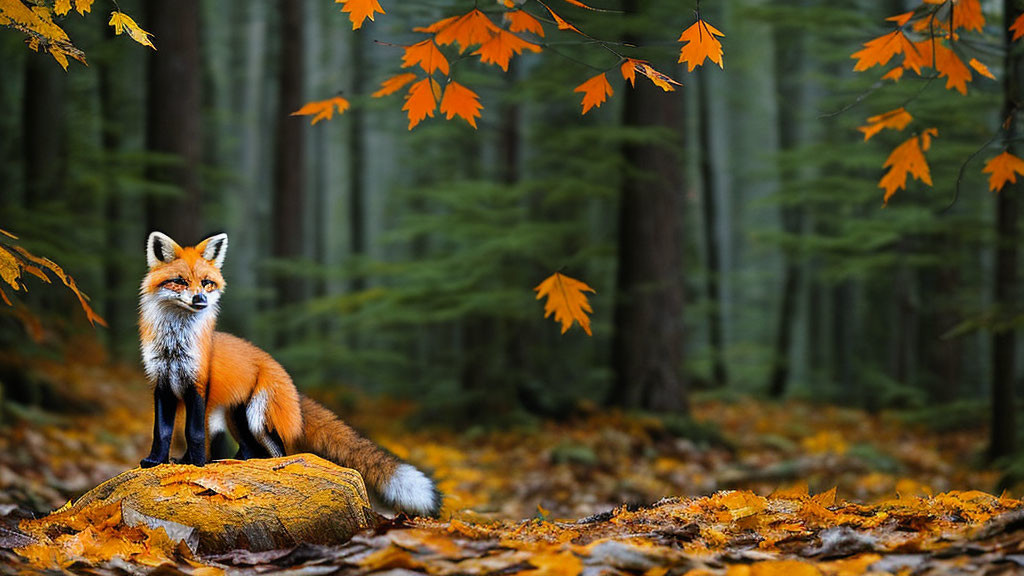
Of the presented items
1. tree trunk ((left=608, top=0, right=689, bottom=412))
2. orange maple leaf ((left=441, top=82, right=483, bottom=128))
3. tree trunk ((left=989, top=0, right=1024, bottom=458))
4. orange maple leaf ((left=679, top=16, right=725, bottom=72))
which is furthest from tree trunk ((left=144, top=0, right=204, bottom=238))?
tree trunk ((left=989, top=0, right=1024, bottom=458))

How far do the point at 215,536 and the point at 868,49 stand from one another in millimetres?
3718

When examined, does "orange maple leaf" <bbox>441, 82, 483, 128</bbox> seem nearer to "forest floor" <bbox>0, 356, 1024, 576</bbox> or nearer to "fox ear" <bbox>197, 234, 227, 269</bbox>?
"fox ear" <bbox>197, 234, 227, 269</bbox>

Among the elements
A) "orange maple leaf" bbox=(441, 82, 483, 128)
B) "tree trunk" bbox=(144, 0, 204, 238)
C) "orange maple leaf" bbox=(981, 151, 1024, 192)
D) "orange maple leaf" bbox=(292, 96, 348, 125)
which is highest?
"tree trunk" bbox=(144, 0, 204, 238)

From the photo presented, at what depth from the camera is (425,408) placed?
11875mm

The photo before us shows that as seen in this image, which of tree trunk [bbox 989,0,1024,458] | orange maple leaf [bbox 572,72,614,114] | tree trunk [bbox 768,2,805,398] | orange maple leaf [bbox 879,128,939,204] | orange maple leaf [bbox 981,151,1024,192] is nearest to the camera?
orange maple leaf [bbox 572,72,614,114]

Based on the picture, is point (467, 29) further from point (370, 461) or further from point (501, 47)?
point (370, 461)

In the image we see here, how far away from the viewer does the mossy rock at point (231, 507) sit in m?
3.06

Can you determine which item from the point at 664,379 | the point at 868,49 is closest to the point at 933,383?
the point at 664,379

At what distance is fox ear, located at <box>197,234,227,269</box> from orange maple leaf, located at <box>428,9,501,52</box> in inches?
50.2

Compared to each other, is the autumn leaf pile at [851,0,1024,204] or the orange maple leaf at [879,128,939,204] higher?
the autumn leaf pile at [851,0,1024,204]

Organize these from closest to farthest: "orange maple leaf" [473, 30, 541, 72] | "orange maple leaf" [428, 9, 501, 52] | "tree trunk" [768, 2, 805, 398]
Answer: "orange maple leaf" [428, 9, 501, 52] < "orange maple leaf" [473, 30, 541, 72] < "tree trunk" [768, 2, 805, 398]

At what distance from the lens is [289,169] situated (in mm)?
15484

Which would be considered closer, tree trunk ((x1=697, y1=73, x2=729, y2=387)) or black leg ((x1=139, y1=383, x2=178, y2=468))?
black leg ((x1=139, y1=383, x2=178, y2=468))

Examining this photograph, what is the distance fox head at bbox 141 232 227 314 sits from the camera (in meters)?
3.17
